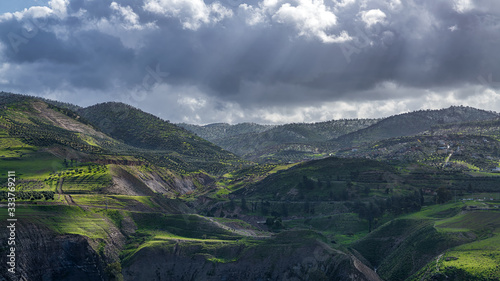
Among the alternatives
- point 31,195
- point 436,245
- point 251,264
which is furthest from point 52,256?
point 436,245

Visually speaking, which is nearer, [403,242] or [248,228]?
[403,242]

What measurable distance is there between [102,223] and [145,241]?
50.9 ft

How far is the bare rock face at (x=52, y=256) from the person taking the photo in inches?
5123

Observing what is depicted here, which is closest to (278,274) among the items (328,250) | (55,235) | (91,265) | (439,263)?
(328,250)

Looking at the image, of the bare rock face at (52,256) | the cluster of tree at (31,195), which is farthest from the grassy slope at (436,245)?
the cluster of tree at (31,195)

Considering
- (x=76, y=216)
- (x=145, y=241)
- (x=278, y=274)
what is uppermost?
(x=76, y=216)

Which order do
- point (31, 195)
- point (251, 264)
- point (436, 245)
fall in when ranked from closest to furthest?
point (251, 264) < point (436, 245) < point (31, 195)

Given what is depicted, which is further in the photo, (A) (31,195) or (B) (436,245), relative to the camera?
(A) (31,195)

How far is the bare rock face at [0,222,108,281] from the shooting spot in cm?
13012

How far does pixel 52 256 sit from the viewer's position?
136875 mm

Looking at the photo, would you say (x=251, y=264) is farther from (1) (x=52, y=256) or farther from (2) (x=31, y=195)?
(2) (x=31, y=195)

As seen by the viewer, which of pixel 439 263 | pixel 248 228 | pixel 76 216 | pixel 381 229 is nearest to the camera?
pixel 439 263

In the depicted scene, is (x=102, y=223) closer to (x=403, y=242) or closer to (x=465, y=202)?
(x=403, y=242)

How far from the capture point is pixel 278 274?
135250 millimetres
